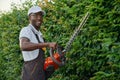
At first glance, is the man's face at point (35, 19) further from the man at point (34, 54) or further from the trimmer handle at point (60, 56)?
the trimmer handle at point (60, 56)

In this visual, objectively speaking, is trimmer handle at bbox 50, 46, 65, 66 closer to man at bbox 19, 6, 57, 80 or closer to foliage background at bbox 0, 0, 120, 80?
man at bbox 19, 6, 57, 80

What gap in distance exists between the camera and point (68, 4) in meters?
6.45

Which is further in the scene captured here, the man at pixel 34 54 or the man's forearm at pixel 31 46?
the man at pixel 34 54

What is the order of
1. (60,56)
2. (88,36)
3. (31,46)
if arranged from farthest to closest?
1. (88,36)
2. (60,56)
3. (31,46)

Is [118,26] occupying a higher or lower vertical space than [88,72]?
higher

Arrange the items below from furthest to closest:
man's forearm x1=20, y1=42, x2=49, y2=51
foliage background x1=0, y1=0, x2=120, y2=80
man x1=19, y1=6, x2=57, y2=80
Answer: foliage background x1=0, y1=0, x2=120, y2=80, man x1=19, y1=6, x2=57, y2=80, man's forearm x1=20, y1=42, x2=49, y2=51

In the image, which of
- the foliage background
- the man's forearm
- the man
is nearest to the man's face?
the man

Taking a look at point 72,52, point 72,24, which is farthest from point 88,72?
point 72,24

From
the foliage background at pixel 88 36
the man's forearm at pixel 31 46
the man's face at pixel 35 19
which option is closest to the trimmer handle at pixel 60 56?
the man's forearm at pixel 31 46

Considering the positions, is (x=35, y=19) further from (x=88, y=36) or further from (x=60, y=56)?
(x=88, y=36)

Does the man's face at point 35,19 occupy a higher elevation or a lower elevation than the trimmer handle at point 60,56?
higher

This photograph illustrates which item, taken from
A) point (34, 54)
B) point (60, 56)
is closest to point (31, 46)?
point (34, 54)

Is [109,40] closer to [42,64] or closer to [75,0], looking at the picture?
[42,64]

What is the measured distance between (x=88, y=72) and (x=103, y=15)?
3.16 ft
